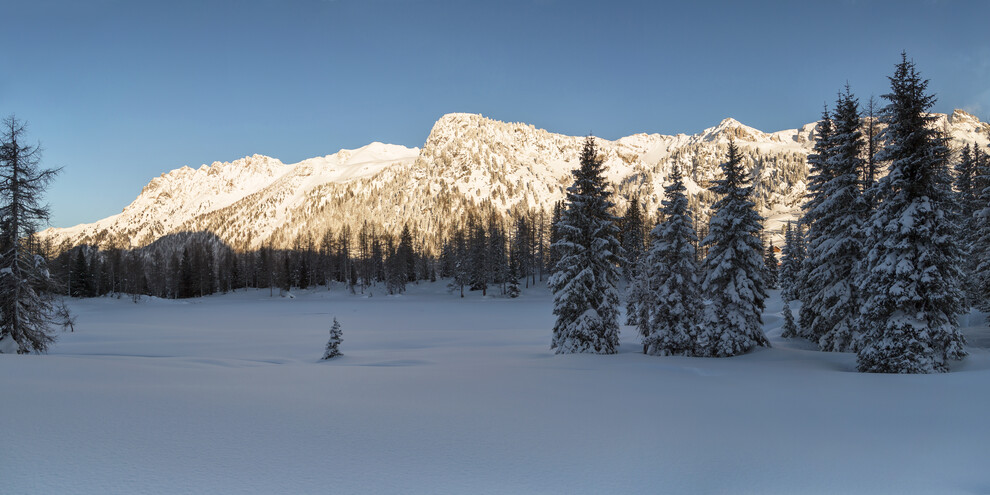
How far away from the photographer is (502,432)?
24.4ft

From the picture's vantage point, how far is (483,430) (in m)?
7.48

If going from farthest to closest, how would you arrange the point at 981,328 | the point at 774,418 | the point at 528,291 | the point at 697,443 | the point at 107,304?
the point at 528,291
the point at 107,304
the point at 981,328
the point at 774,418
the point at 697,443

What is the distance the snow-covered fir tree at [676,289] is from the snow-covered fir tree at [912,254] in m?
6.57

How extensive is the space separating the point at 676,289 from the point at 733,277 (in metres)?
2.77

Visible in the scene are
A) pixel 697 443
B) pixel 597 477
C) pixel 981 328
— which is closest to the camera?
pixel 597 477

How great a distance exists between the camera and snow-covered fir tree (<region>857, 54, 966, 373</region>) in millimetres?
15859

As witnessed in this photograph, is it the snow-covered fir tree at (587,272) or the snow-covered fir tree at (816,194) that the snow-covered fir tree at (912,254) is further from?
the snow-covered fir tree at (587,272)

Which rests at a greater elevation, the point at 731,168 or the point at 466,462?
the point at 731,168

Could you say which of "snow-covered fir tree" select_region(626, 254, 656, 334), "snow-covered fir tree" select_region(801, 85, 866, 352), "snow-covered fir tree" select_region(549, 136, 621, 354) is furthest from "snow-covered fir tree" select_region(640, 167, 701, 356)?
"snow-covered fir tree" select_region(801, 85, 866, 352)

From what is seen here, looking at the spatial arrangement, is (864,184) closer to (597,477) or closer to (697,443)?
(697,443)

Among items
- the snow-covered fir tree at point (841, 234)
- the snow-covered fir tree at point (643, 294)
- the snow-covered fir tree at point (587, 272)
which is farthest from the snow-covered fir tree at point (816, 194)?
the snow-covered fir tree at point (587, 272)

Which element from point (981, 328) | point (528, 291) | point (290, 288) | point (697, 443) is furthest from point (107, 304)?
point (981, 328)

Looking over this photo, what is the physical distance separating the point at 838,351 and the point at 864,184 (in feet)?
27.1

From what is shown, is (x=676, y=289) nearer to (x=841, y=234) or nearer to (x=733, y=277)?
(x=733, y=277)
